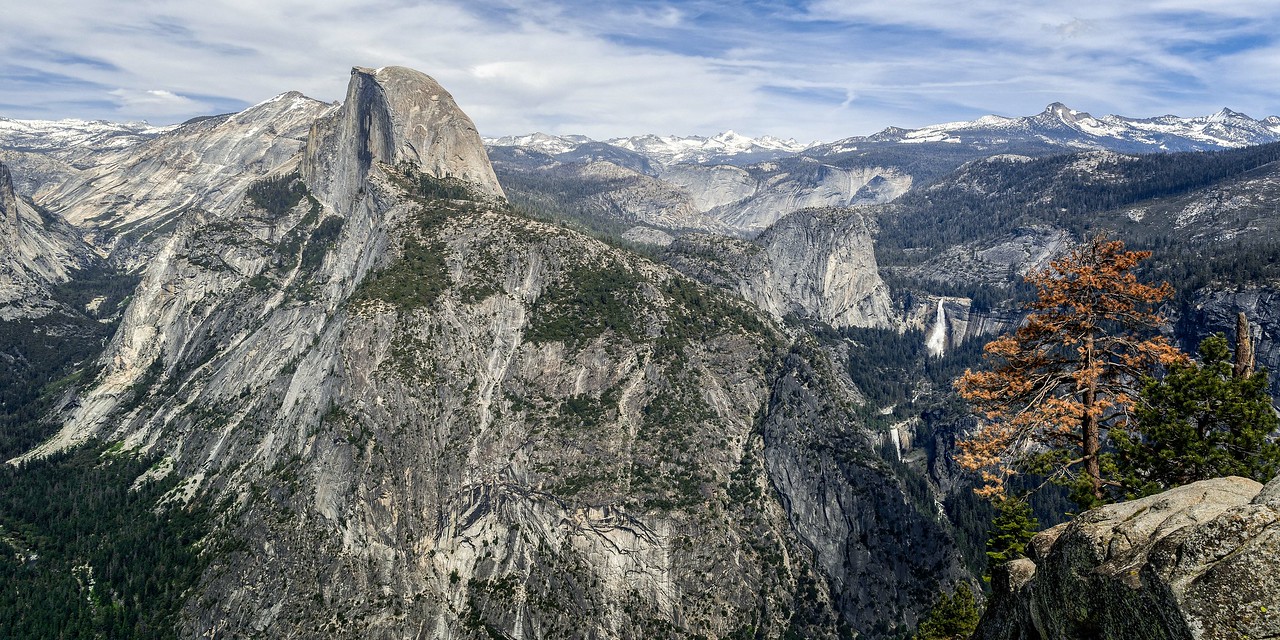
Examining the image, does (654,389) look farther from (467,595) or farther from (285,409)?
(285,409)

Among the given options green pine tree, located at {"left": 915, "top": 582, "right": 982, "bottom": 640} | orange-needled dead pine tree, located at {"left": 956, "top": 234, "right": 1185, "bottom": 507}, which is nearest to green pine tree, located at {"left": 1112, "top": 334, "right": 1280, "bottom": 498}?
orange-needled dead pine tree, located at {"left": 956, "top": 234, "right": 1185, "bottom": 507}

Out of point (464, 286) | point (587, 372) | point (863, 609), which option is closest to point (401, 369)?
point (464, 286)

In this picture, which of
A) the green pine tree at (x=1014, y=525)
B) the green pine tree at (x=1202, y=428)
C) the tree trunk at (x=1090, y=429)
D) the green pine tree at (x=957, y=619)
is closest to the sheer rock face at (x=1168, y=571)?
the tree trunk at (x=1090, y=429)

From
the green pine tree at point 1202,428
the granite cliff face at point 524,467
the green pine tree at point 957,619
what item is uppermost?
the green pine tree at point 1202,428

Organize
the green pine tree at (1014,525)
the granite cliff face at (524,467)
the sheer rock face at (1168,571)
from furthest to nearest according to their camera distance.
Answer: the granite cliff face at (524,467), the green pine tree at (1014,525), the sheer rock face at (1168,571)

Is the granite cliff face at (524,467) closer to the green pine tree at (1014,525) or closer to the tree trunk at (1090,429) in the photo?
the green pine tree at (1014,525)

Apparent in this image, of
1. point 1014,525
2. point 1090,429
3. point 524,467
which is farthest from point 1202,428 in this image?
point 524,467

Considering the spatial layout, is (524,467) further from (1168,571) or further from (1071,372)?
(1168,571)
